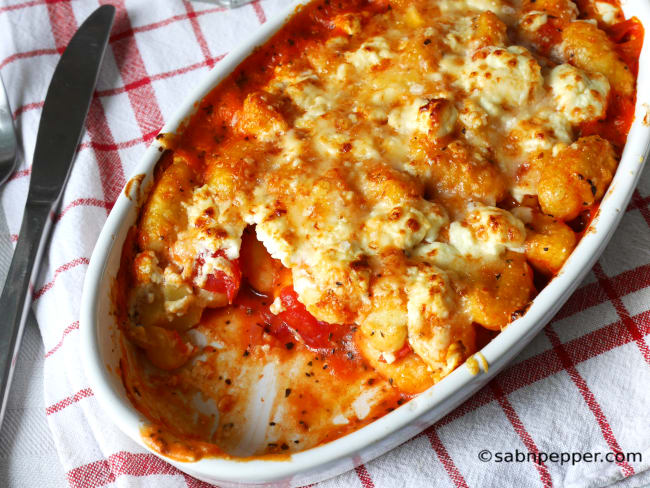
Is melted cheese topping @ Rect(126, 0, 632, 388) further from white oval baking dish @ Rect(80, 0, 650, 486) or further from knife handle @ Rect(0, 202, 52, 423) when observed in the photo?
knife handle @ Rect(0, 202, 52, 423)

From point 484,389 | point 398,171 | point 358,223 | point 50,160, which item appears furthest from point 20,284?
point 484,389

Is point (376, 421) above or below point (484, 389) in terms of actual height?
above

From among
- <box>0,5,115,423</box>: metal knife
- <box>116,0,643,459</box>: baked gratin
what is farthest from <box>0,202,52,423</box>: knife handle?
<box>116,0,643,459</box>: baked gratin

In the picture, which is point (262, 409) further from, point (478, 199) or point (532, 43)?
point (532, 43)

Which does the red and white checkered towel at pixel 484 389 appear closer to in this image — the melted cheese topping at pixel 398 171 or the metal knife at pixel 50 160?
the metal knife at pixel 50 160

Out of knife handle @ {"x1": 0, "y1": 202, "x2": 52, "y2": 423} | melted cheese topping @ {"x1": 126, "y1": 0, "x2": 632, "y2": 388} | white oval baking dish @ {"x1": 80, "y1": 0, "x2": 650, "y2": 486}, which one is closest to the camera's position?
white oval baking dish @ {"x1": 80, "y1": 0, "x2": 650, "y2": 486}

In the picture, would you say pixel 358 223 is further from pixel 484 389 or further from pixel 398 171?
pixel 484 389
